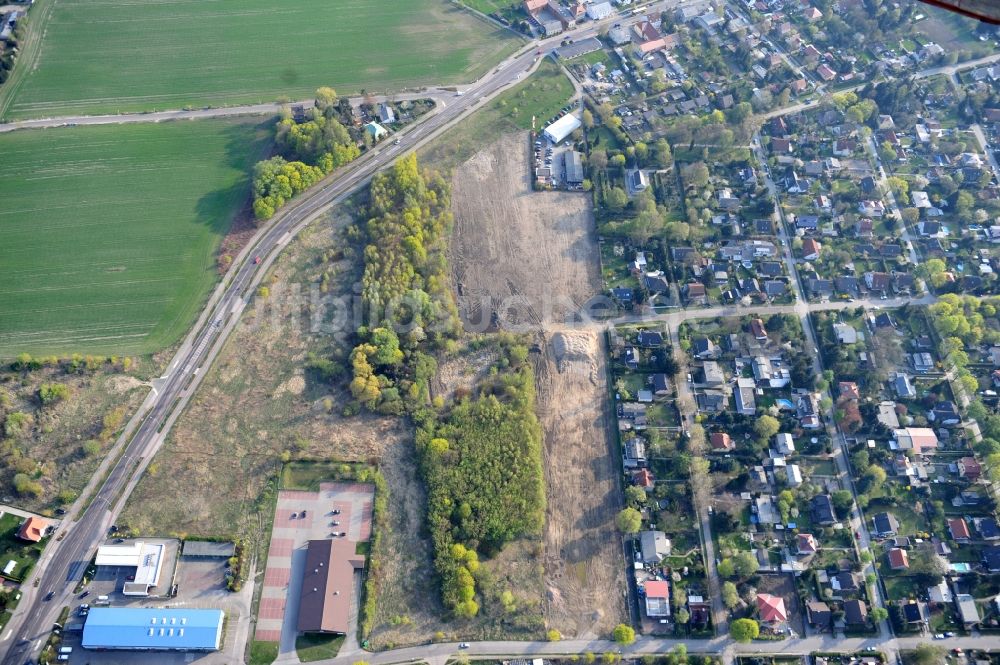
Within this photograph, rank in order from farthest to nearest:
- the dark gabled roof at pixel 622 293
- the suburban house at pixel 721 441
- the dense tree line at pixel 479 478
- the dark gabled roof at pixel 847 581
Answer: the dark gabled roof at pixel 622 293
the suburban house at pixel 721 441
the dark gabled roof at pixel 847 581
the dense tree line at pixel 479 478

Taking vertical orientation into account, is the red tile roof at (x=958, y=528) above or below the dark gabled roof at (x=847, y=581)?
above

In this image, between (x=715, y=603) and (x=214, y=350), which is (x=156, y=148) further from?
(x=715, y=603)

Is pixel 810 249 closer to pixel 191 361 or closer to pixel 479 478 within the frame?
pixel 479 478

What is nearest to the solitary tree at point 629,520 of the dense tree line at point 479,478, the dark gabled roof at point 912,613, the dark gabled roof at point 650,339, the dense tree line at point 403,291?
the dense tree line at point 479,478

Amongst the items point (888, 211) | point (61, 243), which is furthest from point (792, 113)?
point (61, 243)

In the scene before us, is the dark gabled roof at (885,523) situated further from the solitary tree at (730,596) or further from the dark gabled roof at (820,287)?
the dark gabled roof at (820,287)
